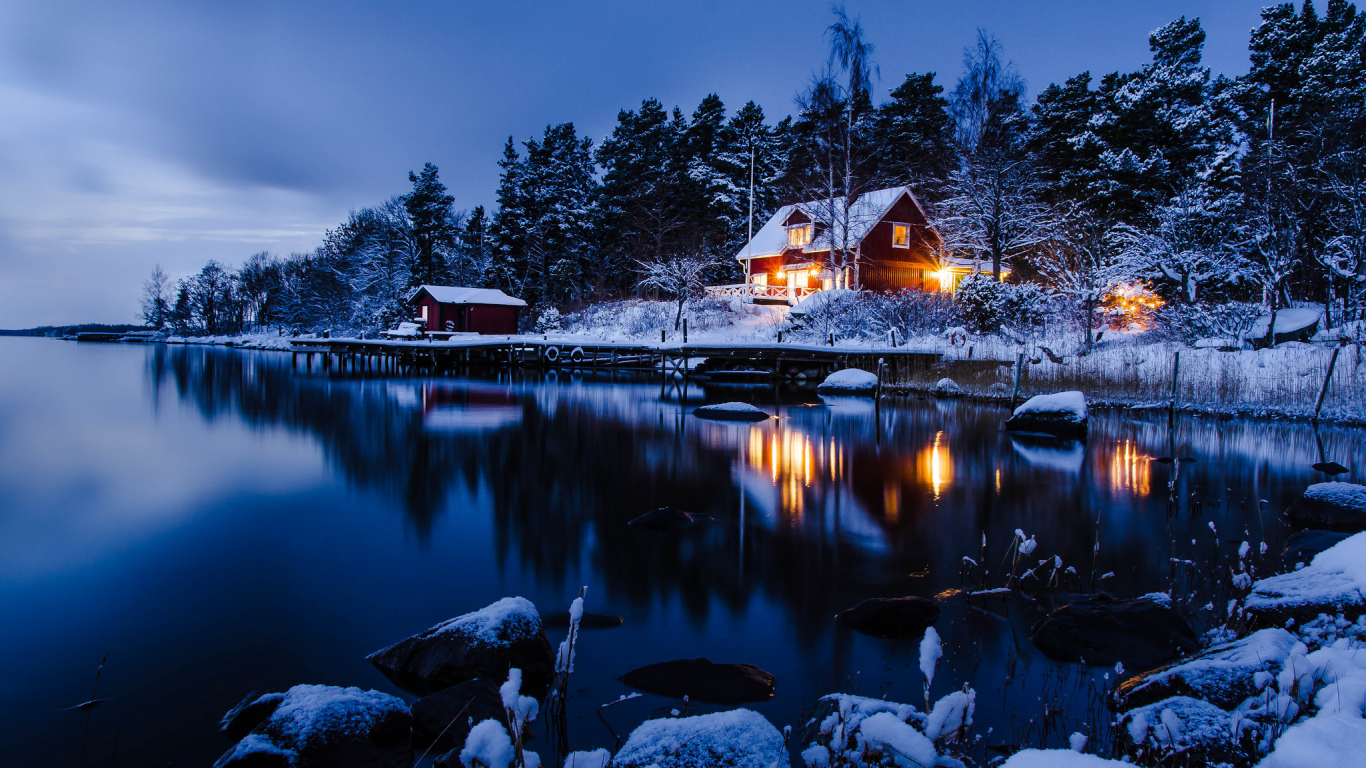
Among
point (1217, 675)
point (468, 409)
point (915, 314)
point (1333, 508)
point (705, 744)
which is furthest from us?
point (915, 314)

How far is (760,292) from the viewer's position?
152 ft

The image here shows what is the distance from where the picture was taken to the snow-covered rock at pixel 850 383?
29.2 m

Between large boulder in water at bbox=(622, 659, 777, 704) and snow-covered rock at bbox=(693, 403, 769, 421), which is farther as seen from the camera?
snow-covered rock at bbox=(693, 403, 769, 421)

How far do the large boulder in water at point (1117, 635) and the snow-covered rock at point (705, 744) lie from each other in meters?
3.47

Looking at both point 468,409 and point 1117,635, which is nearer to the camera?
point 1117,635

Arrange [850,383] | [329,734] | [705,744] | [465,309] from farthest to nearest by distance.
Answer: [465,309] → [850,383] → [329,734] → [705,744]

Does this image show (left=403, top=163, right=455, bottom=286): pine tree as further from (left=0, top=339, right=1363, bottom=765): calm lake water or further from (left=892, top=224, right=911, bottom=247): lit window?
(left=0, top=339, right=1363, bottom=765): calm lake water

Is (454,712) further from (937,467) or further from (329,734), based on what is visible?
(937,467)

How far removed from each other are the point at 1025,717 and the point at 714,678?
84.3 inches

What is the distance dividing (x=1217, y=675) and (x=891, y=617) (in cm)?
264

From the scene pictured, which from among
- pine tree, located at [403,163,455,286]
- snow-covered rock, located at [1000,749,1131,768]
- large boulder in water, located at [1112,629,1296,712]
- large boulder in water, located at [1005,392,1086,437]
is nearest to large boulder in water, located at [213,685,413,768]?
snow-covered rock, located at [1000,749,1131,768]

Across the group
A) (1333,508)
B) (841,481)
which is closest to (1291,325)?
(1333,508)

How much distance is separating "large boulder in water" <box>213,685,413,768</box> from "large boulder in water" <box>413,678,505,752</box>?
0.29 feet

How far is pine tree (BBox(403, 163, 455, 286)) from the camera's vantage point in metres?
63.8
